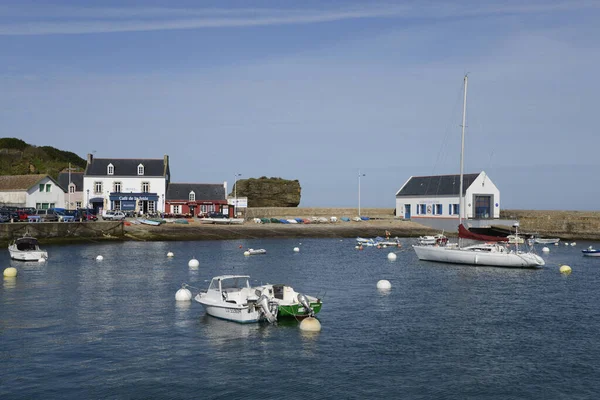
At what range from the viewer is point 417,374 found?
23.5 m

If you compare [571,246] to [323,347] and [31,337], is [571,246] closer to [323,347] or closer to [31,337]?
[323,347]

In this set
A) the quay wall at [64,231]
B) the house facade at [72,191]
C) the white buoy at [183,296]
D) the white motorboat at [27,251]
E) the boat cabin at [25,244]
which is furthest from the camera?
the house facade at [72,191]

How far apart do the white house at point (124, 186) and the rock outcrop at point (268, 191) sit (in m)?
32.0

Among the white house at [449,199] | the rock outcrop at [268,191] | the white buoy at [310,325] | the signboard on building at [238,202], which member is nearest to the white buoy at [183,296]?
the white buoy at [310,325]

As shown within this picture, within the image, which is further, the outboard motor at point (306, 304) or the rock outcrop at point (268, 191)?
the rock outcrop at point (268, 191)

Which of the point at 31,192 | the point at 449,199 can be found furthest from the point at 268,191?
the point at 31,192

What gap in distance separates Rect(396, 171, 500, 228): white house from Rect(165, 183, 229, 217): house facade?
35.8m

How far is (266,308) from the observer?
3061cm

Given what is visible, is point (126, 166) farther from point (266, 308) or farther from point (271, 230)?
point (266, 308)

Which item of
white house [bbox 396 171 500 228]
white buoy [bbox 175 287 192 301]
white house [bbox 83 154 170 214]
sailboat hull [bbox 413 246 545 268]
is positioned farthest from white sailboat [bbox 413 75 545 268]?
white house [bbox 83 154 170 214]

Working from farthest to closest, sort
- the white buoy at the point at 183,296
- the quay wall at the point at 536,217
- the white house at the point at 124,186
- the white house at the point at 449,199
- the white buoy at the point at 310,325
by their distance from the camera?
the white house at the point at 124,186
the white house at the point at 449,199
the quay wall at the point at 536,217
the white buoy at the point at 183,296
the white buoy at the point at 310,325

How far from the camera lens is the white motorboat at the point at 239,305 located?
30.8m

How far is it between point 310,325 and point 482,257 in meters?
33.7

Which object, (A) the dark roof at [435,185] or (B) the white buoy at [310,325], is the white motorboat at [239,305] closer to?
(B) the white buoy at [310,325]
